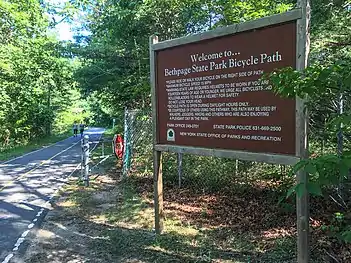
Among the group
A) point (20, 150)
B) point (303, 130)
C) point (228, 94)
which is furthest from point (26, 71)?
point (303, 130)

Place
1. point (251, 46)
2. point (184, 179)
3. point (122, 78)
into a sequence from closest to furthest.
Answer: point (251, 46)
point (184, 179)
point (122, 78)

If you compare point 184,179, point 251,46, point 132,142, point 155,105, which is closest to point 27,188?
point 132,142

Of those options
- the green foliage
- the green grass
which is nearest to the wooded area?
the green foliage

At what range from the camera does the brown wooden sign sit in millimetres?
3488

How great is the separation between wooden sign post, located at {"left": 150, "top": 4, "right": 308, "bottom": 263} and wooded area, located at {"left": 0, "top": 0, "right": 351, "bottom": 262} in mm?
338

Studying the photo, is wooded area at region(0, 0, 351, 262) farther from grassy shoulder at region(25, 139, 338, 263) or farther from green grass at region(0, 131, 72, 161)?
green grass at region(0, 131, 72, 161)

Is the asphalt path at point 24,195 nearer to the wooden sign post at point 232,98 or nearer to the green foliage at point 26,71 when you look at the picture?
the wooden sign post at point 232,98

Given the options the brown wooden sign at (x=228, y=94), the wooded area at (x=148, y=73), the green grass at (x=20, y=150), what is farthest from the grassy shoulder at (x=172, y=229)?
the green grass at (x=20, y=150)

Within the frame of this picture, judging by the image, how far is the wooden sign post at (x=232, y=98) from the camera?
335 centimetres

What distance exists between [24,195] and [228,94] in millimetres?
5722

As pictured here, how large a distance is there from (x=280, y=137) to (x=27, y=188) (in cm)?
694

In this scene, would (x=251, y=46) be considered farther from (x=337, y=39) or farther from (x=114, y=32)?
(x=114, y=32)

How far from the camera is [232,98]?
4.00 m

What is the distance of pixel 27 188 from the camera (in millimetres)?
8555
